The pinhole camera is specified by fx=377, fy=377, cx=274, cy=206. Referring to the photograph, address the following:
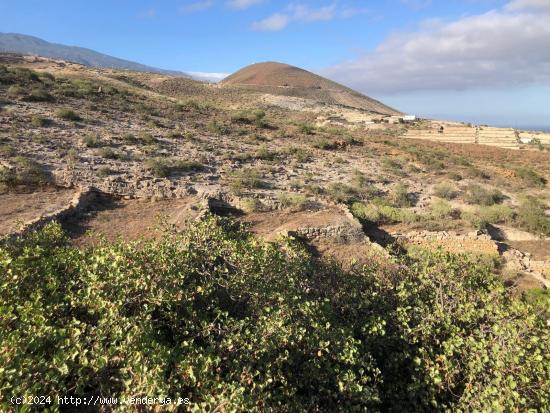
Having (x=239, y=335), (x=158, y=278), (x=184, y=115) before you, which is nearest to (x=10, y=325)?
(x=158, y=278)

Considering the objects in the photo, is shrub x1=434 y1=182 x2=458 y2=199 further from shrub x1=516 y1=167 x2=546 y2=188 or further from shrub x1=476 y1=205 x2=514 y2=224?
shrub x1=516 y1=167 x2=546 y2=188

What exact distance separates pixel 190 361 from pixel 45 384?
1.16 m

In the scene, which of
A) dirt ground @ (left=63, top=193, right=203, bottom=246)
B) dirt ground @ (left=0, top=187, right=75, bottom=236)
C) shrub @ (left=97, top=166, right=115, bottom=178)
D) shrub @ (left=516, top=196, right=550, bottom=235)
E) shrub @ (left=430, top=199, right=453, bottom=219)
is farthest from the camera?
shrub @ (left=430, top=199, right=453, bottom=219)

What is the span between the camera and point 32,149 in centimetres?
1535

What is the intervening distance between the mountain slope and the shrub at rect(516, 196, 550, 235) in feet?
171

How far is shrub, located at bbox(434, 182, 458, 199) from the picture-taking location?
17594 mm

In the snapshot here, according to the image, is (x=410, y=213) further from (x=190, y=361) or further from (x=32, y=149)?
(x=32, y=149)

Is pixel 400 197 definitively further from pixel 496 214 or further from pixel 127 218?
pixel 127 218

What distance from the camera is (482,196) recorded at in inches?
688

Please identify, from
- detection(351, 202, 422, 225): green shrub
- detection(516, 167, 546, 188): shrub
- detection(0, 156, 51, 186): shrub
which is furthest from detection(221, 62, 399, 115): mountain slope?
detection(0, 156, 51, 186): shrub

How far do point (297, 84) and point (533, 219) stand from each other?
69.1 meters

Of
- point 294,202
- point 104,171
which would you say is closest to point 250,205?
point 294,202

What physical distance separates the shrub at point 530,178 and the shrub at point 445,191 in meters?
6.72

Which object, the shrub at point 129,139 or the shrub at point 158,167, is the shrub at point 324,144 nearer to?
the shrub at point 129,139
